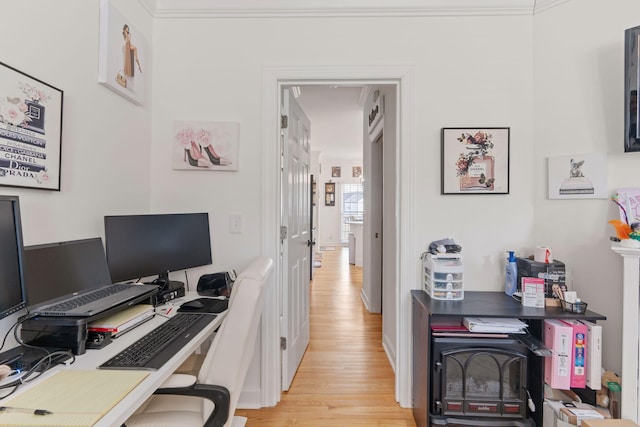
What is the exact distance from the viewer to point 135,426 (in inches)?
42.7

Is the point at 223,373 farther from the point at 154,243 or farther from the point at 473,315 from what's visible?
the point at 473,315

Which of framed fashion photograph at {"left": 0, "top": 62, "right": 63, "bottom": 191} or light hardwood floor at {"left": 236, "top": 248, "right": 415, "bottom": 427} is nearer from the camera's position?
framed fashion photograph at {"left": 0, "top": 62, "right": 63, "bottom": 191}

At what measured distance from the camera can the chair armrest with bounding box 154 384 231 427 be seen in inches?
41.1

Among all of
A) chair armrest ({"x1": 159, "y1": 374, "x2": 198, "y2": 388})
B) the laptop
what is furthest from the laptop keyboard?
chair armrest ({"x1": 159, "y1": 374, "x2": 198, "y2": 388})

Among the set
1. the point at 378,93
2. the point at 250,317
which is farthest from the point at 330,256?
the point at 250,317

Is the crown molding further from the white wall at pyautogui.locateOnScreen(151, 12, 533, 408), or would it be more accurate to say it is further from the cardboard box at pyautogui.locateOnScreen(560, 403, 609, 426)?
the cardboard box at pyautogui.locateOnScreen(560, 403, 609, 426)

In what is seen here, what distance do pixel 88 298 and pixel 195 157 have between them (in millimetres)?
1080

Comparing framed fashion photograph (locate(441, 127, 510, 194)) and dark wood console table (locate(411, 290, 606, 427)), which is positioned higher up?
framed fashion photograph (locate(441, 127, 510, 194))

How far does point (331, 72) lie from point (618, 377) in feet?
7.79

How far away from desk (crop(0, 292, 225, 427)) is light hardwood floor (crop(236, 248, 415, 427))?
0.97 metres

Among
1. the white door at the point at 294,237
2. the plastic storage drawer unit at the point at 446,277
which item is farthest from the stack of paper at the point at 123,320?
the plastic storage drawer unit at the point at 446,277

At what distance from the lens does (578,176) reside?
70.9 inches

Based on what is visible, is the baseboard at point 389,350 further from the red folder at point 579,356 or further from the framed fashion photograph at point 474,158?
the framed fashion photograph at point 474,158

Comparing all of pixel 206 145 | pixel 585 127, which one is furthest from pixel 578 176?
pixel 206 145
